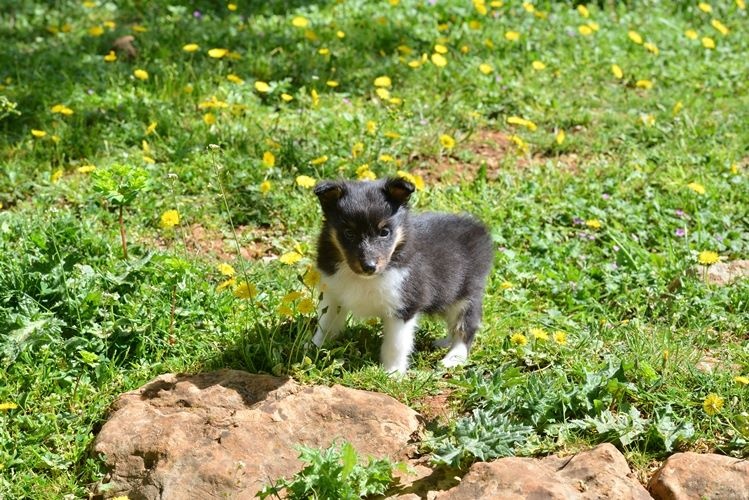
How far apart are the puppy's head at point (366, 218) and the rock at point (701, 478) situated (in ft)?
5.67

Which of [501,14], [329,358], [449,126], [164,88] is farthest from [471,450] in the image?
[501,14]

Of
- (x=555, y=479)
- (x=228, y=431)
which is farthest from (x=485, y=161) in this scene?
(x=555, y=479)

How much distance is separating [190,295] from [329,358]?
101 cm

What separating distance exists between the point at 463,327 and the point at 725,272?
2089 millimetres

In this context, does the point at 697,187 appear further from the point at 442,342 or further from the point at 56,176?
the point at 56,176

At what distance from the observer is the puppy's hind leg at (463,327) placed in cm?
566

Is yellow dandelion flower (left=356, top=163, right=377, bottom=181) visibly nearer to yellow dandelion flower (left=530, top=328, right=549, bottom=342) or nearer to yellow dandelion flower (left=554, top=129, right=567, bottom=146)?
yellow dandelion flower (left=530, top=328, right=549, bottom=342)

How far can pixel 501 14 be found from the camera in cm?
1025

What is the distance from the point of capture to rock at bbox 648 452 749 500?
170 inches

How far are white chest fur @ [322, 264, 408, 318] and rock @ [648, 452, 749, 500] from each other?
5.36ft

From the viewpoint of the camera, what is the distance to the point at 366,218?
5.18 meters

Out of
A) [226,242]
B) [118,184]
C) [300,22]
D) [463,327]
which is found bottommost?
[226,242]

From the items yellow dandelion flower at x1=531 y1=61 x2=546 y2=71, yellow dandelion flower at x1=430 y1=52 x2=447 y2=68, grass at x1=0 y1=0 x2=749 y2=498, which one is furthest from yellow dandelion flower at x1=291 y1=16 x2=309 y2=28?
yellow dandelion flower at x1=531 y1=61 x2=546 y2=71

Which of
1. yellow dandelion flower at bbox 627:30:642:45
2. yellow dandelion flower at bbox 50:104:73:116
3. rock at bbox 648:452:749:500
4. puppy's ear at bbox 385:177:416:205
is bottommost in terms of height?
yellow dandelion flower at bbox 50:104:73:116
